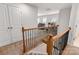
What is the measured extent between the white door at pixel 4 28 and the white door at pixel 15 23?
0.07 meters

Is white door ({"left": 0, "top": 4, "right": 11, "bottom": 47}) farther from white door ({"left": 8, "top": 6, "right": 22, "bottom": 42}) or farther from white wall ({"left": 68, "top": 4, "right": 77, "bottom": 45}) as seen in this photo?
white wall ({"left": 68, "top": 4, "right": 77, "bottom": 45})

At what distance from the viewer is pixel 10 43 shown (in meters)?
1.17

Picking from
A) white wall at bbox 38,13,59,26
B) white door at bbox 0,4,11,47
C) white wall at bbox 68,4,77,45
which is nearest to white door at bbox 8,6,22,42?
white door at bbox 0,4,11,47

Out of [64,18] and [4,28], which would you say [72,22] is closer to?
[64,18]

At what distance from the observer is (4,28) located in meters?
1.14

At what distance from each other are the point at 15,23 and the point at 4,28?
189 millimetres

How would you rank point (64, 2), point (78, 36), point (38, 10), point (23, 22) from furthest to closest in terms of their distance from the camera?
point (23, 22), point (38, 10), point (78, 36), point (64, 2)

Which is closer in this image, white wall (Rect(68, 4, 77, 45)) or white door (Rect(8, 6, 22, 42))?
white wall (Rect(68, 4, 77, 45))

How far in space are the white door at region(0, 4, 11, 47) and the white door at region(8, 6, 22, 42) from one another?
0.22 feet

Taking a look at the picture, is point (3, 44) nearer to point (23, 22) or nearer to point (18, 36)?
point (18, 36)

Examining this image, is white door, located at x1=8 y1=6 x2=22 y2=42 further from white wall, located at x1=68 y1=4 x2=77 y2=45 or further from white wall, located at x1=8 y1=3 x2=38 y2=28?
white wall, located at x1=68 y1=4 x2=77 y2=45

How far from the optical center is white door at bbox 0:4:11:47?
1.07 meters
